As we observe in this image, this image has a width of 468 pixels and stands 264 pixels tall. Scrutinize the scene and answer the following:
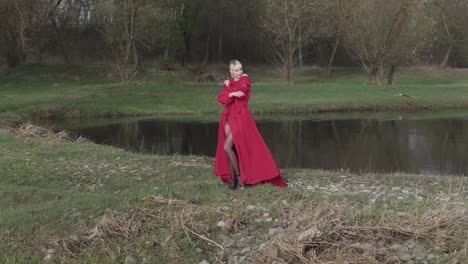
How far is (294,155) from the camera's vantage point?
19375mm

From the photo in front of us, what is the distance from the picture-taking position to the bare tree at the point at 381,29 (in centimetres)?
4300

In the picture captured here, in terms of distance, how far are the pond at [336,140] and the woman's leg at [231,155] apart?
6.48 metres

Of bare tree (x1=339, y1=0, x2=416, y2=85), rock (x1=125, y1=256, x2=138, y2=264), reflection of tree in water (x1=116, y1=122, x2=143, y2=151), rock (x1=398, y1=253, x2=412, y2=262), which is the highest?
bare tree (x1=339, y1=0, x2=416, y2=85)

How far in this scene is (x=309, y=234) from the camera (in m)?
6.71

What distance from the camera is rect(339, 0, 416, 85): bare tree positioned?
4300 cm

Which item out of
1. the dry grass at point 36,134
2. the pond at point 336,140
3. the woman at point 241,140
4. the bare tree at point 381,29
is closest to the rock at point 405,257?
the woman at point 241,140

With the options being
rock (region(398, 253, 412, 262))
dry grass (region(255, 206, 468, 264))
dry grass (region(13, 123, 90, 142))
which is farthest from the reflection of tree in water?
rock (region(398, 253, 412, 262))

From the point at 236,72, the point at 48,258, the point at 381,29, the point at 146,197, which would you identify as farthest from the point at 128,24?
the point at 48,258

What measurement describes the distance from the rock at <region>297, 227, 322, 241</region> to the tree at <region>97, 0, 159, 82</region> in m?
35.9

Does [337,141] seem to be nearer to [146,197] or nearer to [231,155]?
[231,155]

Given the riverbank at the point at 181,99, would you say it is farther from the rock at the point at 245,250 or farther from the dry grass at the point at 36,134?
the rock at the point at 245,250

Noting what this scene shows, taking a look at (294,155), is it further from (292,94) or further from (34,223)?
(292,94)

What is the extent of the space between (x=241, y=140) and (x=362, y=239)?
3.31 m

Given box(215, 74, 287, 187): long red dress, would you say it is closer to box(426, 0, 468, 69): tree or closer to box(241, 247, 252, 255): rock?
box(241, 247, 252, 255): rock
